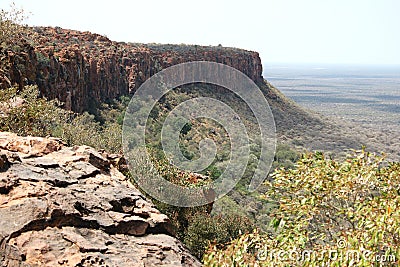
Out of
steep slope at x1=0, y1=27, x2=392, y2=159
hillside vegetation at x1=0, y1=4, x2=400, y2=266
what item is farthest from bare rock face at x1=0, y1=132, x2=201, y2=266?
steep slope at x1=0, y1=27, x2=392, y2=159

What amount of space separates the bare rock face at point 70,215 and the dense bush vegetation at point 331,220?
4.78 ft

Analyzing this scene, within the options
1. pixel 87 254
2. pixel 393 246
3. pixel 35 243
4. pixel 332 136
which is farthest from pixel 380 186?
pixel 332 136

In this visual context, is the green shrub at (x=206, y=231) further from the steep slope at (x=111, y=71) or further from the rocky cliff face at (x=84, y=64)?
the rocky cliff face at (x=84, y=64)

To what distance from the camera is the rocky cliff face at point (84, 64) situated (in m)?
23.5

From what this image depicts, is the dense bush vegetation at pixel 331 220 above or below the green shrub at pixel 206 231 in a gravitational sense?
above

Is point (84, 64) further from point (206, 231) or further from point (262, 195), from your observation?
point (262, 195)

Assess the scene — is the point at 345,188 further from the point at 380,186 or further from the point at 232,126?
the point at 232,126

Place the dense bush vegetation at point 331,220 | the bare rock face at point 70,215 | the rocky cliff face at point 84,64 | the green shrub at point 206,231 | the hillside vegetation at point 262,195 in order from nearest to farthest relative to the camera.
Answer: the dense bush vegetation at point 331,220 < the hillside vegetation at point 262,195 < the bare rock face at point 70,215 < the green shrub at point 206,231 < the rocky cliff face at point 84,64

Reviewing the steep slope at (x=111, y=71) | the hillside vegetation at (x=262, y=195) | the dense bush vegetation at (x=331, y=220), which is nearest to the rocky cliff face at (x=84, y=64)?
the steep slope at (x=111, y=71)

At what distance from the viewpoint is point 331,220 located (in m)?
8.00

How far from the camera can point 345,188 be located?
720cm

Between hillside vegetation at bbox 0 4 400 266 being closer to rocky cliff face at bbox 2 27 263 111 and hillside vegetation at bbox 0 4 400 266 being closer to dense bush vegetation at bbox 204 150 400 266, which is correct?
dense bush vegetation at bbox 204 150 400 266

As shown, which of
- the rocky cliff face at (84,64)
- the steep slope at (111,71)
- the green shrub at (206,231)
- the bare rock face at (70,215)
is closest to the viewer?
the bare rock face at (70,215)

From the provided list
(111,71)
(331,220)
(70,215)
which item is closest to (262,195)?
(331,220)
